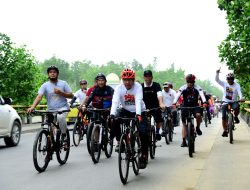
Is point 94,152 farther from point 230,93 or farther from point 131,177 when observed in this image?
point 230,93

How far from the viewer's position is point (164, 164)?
9.81 m

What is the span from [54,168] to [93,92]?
97.4 inches

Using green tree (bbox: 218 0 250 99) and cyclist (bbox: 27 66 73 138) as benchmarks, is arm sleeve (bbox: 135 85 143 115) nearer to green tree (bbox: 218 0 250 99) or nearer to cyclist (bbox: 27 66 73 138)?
cyclist (bbox: 27 66 73 138)

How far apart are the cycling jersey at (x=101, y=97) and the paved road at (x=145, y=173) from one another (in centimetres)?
114

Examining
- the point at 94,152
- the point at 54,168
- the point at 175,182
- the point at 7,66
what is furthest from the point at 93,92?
the point at 7,66

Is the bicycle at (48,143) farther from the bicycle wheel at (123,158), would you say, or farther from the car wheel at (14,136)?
the car wheel at (14,136)

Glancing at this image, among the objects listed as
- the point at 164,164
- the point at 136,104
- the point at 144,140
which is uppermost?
the point at 136,104

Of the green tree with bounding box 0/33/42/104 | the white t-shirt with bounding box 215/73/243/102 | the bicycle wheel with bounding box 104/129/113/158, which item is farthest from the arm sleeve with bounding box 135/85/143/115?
the green tree with bounding box 0/33/42/104

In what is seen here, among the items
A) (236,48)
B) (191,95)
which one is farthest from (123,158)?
(236,48)

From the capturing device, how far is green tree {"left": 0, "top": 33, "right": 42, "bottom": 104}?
24.5 meters

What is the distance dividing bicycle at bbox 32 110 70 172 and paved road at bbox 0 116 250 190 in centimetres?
19

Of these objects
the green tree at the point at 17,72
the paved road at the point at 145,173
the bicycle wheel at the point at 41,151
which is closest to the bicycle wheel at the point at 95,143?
the paved road at the point at 145,173

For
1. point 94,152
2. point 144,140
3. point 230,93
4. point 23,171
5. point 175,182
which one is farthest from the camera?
point 230,93

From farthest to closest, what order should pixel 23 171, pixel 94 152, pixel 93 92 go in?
pixel 93 92 < pixel 94 152 < pixel 23 171
